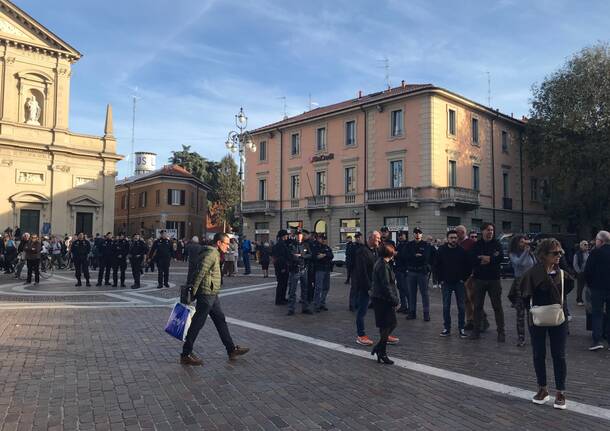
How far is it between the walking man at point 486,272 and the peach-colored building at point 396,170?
2516 cm

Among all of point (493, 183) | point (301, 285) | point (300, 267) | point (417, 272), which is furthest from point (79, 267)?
point (493, 183)

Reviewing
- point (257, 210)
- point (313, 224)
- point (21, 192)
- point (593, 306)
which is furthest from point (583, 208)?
point (21, 192)

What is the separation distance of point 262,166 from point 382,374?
40.2 meters

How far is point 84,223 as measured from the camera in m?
42.5

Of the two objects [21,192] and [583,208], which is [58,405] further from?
[21,192]

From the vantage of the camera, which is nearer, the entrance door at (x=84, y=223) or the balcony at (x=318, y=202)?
the balcony at (x=318, y=202)

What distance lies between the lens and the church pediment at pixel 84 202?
4112cm

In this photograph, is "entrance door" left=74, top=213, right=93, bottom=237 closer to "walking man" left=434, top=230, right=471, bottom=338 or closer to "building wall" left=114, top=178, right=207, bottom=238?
"building wall" left=114, top=178, right=207, bottom=238

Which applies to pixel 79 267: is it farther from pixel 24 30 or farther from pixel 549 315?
pixel 24 30

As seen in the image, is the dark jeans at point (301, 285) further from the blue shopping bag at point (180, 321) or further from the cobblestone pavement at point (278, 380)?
the blue shopping bag at point (180, 321)

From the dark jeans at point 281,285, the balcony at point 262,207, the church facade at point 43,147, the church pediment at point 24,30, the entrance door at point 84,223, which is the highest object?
the church pediment at point 24,30

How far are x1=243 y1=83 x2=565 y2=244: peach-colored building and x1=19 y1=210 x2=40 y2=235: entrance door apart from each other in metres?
17.1

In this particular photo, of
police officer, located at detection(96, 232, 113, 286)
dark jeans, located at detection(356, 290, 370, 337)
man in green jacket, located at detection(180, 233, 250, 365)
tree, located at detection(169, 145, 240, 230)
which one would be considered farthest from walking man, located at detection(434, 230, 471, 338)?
tree, located at detection(169, 145, 240, 230)

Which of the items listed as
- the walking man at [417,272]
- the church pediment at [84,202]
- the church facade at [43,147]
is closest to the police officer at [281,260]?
the walking man at [417,272]
